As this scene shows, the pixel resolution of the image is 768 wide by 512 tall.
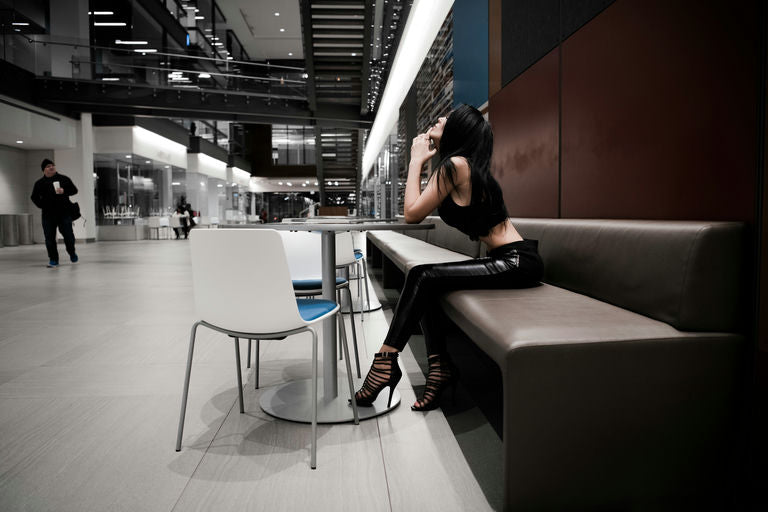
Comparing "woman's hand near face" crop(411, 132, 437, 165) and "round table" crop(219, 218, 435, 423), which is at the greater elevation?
"woman's hand near face" crop(411, 132, 437, 165)

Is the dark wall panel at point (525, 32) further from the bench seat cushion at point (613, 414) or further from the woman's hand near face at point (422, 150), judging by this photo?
the bench seat cushion at point (613, 414)

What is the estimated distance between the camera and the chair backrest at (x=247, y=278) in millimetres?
1700

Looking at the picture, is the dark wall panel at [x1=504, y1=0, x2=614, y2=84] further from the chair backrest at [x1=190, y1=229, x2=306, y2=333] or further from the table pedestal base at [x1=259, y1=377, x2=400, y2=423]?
the table pedestal base at [x1=259, y1=377, x2=400, y2=423]

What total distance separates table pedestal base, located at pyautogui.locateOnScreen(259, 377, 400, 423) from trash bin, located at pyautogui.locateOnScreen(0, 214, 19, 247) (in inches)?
567

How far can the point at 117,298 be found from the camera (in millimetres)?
5191

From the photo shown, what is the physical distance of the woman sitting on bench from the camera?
2.06 meters

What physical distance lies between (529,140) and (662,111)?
1.45 metres

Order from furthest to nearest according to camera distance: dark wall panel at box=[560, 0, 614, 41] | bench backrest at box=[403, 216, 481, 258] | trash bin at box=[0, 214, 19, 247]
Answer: trash bin at box=[0, 214, 19, 247] < bench backrest at box=[403, 216, 481, 258] < dark wall panel at box=[560, 0, 614, 41]

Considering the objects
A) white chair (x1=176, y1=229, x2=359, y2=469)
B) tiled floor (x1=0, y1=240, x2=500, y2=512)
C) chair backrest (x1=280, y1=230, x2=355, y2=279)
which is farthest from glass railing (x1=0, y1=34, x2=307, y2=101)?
white chair (x1=176, y1=229, x2=359, y2=469)

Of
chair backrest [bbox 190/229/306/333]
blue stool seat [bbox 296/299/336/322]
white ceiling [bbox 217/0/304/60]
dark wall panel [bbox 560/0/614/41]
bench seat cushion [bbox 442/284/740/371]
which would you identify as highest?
white ceiling [bbox 217/0/304/60]

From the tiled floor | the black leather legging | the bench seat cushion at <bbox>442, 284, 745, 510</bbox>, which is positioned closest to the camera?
the bench seat cushion at <bbox>442, 284, 745, 510</bbox>

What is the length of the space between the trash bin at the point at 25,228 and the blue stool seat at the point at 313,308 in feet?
49.9

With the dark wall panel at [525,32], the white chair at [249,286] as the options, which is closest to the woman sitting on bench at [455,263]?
the white chair at [249,286]

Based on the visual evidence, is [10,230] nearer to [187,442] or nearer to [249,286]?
[187,442]
